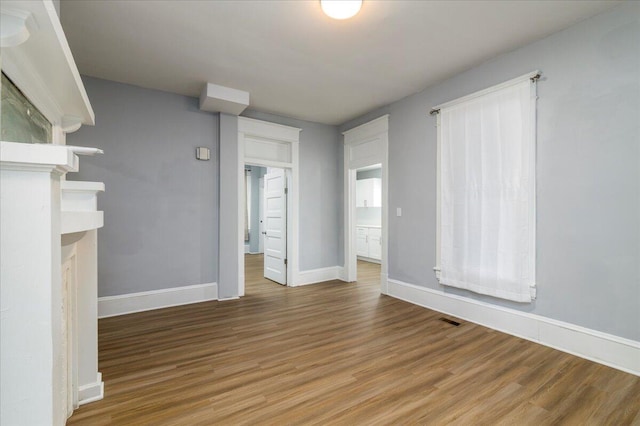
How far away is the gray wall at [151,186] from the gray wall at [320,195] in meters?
1.50

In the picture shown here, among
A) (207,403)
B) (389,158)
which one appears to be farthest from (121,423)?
(389,158)

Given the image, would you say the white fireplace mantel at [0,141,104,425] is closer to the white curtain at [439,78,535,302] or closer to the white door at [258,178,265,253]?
the white curtain at [439,78,535,302]

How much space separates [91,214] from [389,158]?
3.71 metres

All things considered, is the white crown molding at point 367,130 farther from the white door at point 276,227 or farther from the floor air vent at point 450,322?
the floor air vent at point 450,322

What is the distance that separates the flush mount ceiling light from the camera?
2135mm

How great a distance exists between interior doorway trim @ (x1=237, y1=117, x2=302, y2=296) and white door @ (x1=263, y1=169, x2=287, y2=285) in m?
0.10

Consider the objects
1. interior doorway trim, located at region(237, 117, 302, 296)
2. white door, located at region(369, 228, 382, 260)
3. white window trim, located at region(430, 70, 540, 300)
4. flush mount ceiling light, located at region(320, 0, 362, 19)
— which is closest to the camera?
flush mount ceiling light, located at region(320, 0, 362, 19)

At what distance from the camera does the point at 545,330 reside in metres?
2.64

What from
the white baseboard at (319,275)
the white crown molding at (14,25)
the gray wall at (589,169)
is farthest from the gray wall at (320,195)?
the white crown molding at (14,25)

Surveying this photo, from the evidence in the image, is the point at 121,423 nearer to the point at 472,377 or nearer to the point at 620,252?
the point at 472,377

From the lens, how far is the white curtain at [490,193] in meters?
2.76

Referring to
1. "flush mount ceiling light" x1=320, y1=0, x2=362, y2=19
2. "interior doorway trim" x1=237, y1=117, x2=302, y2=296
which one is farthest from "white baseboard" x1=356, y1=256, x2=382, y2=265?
"flush mount ceiling light" x1=320, y1=0, x2=362, y2=19

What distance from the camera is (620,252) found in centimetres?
225

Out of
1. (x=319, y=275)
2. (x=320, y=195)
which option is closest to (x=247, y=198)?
(x=320, y=195)
